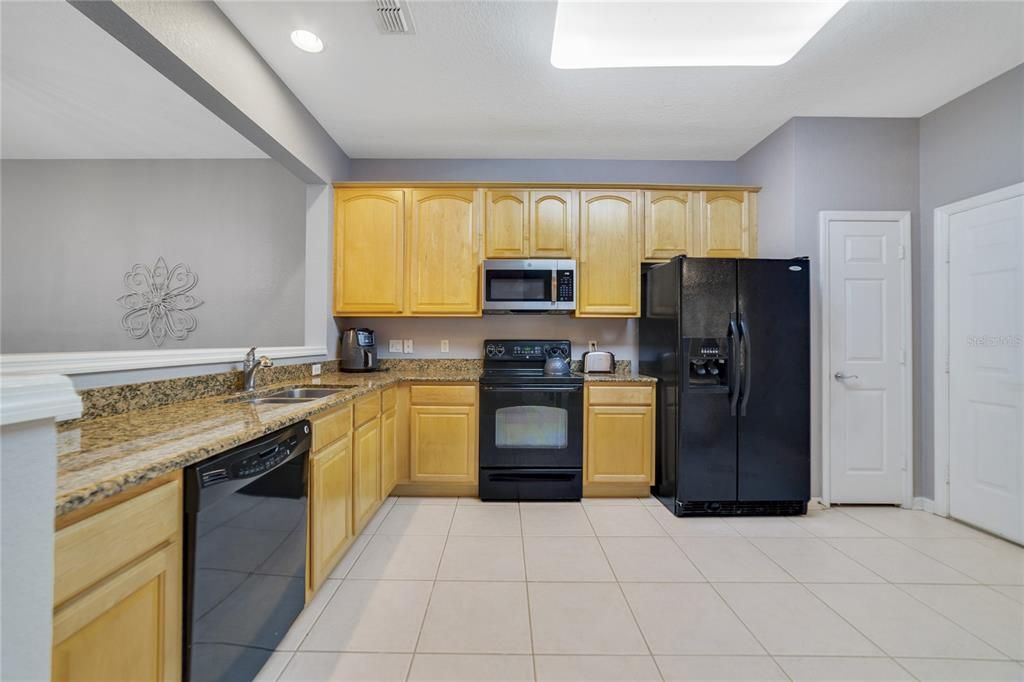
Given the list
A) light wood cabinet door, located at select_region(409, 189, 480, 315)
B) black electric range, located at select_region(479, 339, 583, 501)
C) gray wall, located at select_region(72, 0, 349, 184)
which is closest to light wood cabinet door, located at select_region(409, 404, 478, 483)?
black electric range, located at select_region(479, 339, 583, 501)

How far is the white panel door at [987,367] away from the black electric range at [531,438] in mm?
2388

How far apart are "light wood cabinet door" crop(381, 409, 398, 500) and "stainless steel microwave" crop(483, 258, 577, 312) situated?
3.57 ft

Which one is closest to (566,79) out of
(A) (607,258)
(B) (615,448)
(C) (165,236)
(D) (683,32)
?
(D) (683,32)

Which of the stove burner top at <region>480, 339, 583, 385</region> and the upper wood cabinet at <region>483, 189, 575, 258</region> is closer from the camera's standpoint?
the upper wood cabinet at <region>483, 189, 575, 258</region>

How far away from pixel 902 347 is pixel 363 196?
160 inches

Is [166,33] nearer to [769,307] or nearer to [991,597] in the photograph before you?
[769,307]

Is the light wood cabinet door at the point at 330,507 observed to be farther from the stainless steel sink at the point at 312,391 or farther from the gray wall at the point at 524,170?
the gray wall at the point at 524,170

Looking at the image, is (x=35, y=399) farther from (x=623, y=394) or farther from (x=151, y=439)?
(x=623, y=394)

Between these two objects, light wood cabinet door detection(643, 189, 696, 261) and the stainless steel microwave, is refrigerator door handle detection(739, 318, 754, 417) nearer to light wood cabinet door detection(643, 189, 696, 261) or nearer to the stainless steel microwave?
light wood cabinet door detection(643, 189, 696, 261)

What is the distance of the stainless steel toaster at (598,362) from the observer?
3.37m

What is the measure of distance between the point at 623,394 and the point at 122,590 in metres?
2.72

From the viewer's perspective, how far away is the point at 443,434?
3012mm

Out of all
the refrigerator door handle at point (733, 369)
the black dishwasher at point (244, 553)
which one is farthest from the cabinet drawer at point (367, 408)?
the refrigerator door handle at point (733, 369)

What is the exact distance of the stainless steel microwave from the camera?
10.4ft
